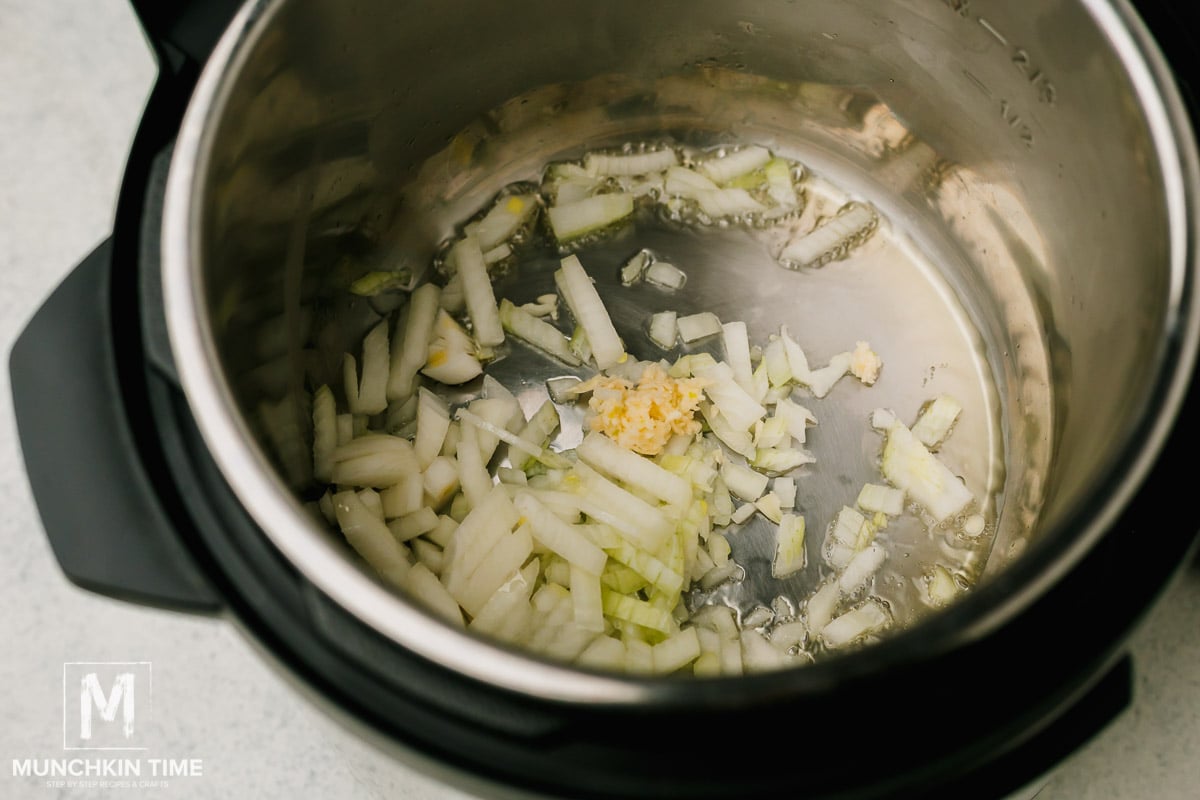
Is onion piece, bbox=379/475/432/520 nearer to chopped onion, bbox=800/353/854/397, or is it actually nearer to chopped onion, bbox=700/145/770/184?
chopped onion, bbox=800/353/854/397

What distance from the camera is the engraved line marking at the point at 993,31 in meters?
0.89

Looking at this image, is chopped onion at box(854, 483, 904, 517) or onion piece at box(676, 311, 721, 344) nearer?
chopped onion at box(854, 483, 904, 517)

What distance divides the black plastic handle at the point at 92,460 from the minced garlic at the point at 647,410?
0.48 m

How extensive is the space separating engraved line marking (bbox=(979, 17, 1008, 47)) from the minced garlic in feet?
1.51

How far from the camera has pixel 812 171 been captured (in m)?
1.22

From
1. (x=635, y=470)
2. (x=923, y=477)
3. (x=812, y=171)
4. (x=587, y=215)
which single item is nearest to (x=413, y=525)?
(x=635, y=470)

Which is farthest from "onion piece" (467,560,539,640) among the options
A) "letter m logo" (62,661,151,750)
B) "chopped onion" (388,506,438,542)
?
"letter m logo" (62,661,151,750)

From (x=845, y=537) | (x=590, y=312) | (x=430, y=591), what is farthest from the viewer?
(x=590, y=312)

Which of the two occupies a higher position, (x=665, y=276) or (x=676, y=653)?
(x=665, y=276)

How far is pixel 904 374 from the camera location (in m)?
1.10

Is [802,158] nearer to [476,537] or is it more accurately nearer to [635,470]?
[635,470]

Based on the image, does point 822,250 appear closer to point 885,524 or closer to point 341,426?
point 885,524

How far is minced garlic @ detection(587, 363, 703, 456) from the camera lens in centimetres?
100

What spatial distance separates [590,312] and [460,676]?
1.98 ft
